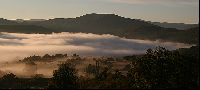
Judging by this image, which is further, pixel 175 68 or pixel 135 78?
pixel 135 78

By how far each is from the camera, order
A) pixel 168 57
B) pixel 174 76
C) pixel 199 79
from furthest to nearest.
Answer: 1. pixel 168 57
2. pixel 174 76
3. pixel 199 79

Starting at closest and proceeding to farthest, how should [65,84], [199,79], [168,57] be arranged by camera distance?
[199,79] → [168,57] → [65,84]

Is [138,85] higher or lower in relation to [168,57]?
lower

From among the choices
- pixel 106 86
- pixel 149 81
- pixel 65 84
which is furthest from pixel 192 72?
pixel 65 84

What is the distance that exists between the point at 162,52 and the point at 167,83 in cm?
1246

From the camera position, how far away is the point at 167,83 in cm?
9088

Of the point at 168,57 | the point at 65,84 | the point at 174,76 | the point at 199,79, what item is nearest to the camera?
the point at 199,79

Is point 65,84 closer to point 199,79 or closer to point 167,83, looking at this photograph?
point 167,83

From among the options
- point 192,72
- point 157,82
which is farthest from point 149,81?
point 192,72

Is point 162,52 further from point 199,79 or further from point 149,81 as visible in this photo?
point 199,79

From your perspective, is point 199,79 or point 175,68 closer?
point 199,79

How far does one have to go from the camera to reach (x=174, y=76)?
90812mm

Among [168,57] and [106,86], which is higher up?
[168,57]

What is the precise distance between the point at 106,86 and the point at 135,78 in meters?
7.46
